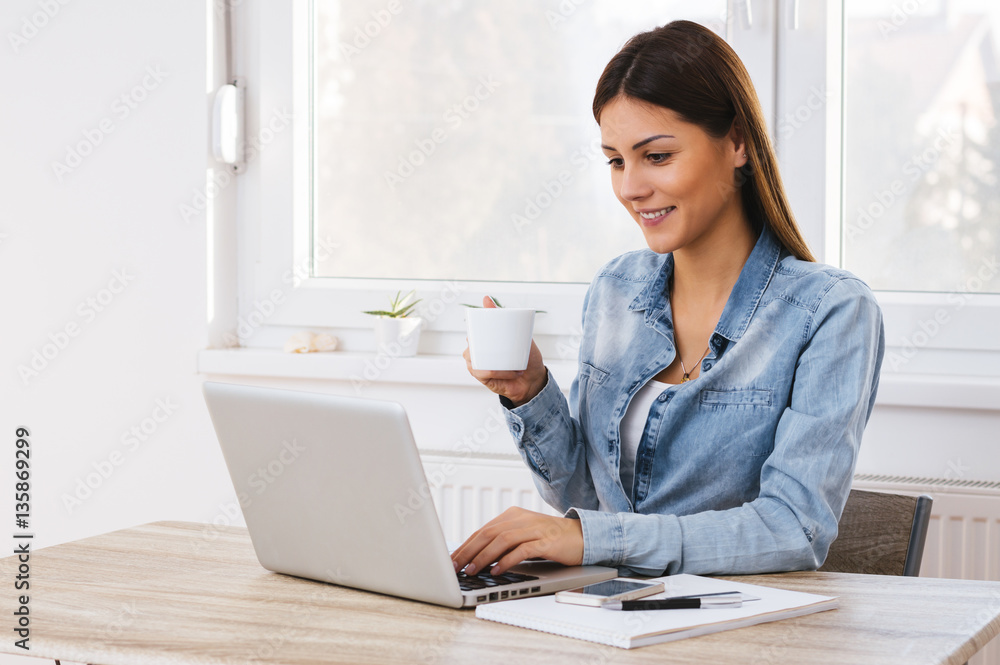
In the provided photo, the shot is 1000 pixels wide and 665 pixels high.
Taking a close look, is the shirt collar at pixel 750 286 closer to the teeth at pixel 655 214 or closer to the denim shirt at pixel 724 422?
the denim shirt at pixel 724 422

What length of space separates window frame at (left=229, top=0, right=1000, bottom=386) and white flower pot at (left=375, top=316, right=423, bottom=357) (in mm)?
74

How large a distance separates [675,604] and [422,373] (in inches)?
51.7

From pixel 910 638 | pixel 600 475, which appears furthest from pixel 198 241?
pixel 910 638

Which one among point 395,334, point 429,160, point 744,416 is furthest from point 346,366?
point 744,416

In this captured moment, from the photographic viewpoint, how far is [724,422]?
1339 mm

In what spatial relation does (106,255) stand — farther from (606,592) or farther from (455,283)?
(606,592)

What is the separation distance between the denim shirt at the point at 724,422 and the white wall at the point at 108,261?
0.92 meters

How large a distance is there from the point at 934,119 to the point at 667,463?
0.99 metres

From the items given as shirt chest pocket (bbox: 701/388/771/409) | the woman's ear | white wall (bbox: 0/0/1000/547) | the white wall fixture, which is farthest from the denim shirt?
the white wall fixture

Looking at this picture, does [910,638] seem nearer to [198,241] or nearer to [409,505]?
[409,505]

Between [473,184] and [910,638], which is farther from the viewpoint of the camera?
[473,184]

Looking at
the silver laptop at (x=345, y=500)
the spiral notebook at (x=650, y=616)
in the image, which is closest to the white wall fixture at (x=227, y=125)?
the silver laptop at (x=345, y=500)

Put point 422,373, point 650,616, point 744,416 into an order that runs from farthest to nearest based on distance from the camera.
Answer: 1. point 422,373
2. point 744,416
3. point 650,616

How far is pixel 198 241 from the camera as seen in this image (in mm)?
2352
